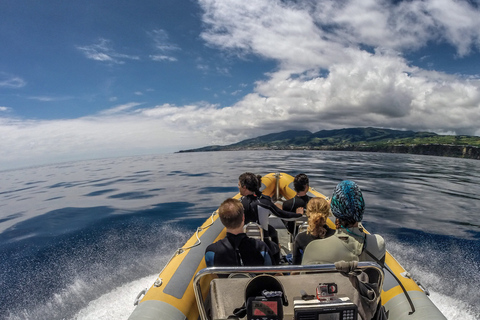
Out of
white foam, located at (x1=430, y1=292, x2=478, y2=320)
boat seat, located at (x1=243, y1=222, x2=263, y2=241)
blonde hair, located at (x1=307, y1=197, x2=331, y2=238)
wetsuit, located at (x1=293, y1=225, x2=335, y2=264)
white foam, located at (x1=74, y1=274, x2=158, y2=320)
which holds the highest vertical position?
blonde hair, located at (x1=307, y1=197, x2=331, y2=238)

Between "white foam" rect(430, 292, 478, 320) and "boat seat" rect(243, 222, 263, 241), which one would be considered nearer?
"white foam" rect(430, 292, 478, 320)

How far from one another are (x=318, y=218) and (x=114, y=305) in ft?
11.7

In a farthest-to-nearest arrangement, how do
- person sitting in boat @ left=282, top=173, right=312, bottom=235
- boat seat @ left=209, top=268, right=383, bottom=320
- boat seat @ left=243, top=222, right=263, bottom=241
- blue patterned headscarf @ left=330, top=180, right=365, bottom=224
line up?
person sitting in boat @ left=282, top=173, right=312, bottom=235, boat seat @ left=243, top=222, right=263, bottom=241, blue patterned headscarf @ left=330, top=180, right=365, bottom=224, boat seat @ left=209, top=268, right=383, bottom=320

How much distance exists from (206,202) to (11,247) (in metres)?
6.10

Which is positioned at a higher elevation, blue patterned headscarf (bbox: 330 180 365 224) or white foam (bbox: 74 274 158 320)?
blue patterned headscarf (bbox: 330 180 365 224)

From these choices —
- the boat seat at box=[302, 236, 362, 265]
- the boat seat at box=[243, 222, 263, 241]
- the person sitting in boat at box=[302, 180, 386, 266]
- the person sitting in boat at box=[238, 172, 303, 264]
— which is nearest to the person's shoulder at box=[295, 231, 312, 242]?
the person sitting in boat at box=[302, 180, 386, 266]

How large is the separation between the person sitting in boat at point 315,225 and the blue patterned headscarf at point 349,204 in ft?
1.03

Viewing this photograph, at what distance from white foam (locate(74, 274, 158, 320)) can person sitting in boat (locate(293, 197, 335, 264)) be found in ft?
9.34

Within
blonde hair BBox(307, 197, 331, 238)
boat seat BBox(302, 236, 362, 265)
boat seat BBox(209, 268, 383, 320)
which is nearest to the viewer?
boat seat BBox(209, 268, 383, 320)

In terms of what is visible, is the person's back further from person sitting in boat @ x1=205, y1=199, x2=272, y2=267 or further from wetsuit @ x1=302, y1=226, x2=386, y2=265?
wetsuit @ x1=302, y1=226, x2=386, y2=265

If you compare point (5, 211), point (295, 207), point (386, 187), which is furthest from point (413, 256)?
point (5, 211)

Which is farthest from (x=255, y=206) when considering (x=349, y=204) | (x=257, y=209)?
(x=349, y=204)

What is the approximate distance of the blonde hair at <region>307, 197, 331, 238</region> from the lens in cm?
259

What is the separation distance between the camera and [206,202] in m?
10.2
